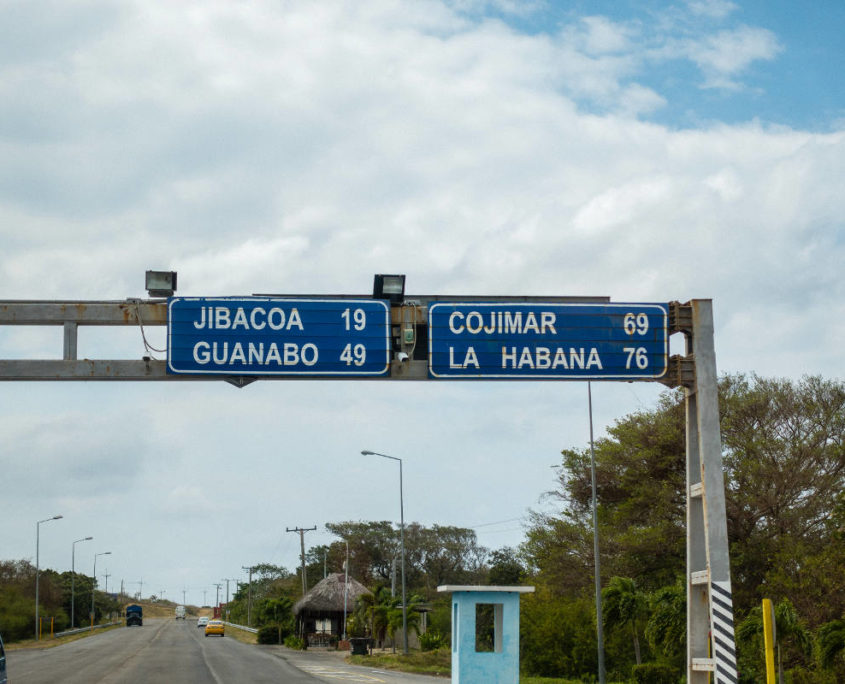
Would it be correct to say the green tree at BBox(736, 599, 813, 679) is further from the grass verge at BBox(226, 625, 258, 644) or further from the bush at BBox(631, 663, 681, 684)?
the grass verge at BBox(226, 625, 258, 644)

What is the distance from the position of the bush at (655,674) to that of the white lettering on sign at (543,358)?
2190 cm

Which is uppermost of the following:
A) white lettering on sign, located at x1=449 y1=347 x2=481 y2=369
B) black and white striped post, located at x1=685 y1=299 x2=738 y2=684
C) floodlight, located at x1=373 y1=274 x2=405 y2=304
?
floodlight, located at x1=373 y1=274 x2=405 y2=304

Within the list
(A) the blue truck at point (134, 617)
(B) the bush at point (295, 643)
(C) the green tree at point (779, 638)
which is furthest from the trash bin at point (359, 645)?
(A) the blue truck at point (134, 617)

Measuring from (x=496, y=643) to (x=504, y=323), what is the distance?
8840 mm

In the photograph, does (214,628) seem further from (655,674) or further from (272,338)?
(272,338)

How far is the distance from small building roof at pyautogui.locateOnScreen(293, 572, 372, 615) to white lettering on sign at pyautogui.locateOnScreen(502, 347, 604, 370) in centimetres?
5880

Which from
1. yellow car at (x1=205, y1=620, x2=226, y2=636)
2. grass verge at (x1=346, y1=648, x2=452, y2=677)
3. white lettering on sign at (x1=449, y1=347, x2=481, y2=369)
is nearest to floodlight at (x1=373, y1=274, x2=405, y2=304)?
white lettering on sign at (x1=449, y1=347, x2=481, y2=369)

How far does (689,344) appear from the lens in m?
14.5

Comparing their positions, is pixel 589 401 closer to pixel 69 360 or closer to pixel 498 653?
pixel 498 653

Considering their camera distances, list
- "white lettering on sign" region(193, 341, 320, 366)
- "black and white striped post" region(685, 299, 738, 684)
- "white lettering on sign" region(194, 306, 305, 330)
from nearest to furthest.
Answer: "black and white striped post" region(685, 299, 738, 684) → "white lettering on sign" region(193, 341, 320, 366) → "white lettering on sign" region(194, 306, 305, 330)

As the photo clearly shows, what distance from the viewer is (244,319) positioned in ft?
45.2

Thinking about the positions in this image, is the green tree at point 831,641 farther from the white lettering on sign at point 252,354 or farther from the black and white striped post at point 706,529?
the white lettering on sign at point 252,354

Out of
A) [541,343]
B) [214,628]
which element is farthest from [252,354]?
[214,628]

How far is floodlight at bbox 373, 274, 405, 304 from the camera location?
1414 centimetres
